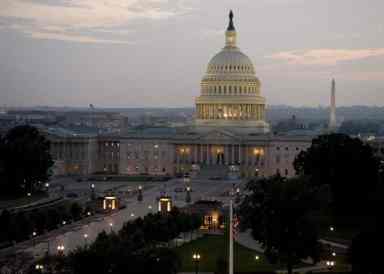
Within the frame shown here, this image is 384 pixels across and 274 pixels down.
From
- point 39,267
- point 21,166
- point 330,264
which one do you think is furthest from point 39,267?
point 21,166

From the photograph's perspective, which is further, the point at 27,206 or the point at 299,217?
the point at 27,206

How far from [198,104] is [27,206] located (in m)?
69.1

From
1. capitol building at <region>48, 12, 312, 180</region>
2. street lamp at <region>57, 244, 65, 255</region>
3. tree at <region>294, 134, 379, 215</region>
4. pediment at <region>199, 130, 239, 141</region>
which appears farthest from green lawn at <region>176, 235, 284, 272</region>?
pediment at <region>199, 130, 239, 141</region>

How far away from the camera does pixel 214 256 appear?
63.2 meters

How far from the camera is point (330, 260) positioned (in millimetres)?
61219

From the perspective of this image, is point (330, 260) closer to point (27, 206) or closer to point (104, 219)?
point (104, 219)

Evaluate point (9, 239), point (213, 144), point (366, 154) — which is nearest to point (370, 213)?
point (366, 154)

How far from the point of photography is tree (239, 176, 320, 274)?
185ft

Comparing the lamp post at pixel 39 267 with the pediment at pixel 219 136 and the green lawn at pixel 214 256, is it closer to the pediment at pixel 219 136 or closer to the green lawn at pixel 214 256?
the green lawn at pixel 214 256

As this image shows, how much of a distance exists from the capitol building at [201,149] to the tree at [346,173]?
132ft

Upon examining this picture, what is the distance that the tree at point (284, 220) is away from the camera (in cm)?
5644

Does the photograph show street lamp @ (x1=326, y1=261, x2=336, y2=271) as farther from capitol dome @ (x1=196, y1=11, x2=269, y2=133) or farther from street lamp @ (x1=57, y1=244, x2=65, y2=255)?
capitol dome @ (x1=196, y1=11, x2=269, y2=133)

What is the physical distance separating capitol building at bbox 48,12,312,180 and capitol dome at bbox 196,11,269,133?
0.47ft

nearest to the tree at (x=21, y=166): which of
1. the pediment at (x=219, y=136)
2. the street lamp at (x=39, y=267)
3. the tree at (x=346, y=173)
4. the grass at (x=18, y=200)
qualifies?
the grass at (x=18, y=200)
